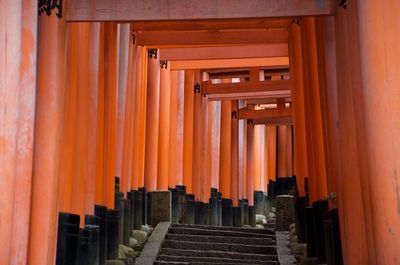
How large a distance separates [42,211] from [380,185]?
318 centimetres

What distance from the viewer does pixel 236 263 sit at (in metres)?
11.3

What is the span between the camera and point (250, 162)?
21.9 metres

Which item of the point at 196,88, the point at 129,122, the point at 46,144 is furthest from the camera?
the point at 196,88

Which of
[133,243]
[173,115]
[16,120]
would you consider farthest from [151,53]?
[16,120]

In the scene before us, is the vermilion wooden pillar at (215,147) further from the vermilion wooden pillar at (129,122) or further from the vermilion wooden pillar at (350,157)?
the vermilion wooden pillar at (350,157)

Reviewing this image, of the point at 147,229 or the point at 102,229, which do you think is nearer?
the point at 102,229

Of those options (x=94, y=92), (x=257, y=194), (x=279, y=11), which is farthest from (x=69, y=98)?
(x=257, y=194)

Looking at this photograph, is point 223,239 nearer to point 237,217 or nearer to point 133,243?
point 133,243

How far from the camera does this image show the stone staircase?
448 inches

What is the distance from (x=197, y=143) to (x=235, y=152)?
3.35 metres

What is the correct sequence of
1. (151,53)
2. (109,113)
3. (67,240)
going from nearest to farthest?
(67,240) → (109,113) → (151,53)

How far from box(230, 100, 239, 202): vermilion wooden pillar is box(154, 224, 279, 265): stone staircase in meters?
6.57

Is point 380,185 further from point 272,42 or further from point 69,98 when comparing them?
point 272,42

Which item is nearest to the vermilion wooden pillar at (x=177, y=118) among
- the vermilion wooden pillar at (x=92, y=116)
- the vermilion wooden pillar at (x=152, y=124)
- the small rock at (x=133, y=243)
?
the vermilion wooden pillar at (x=152, y=124)
